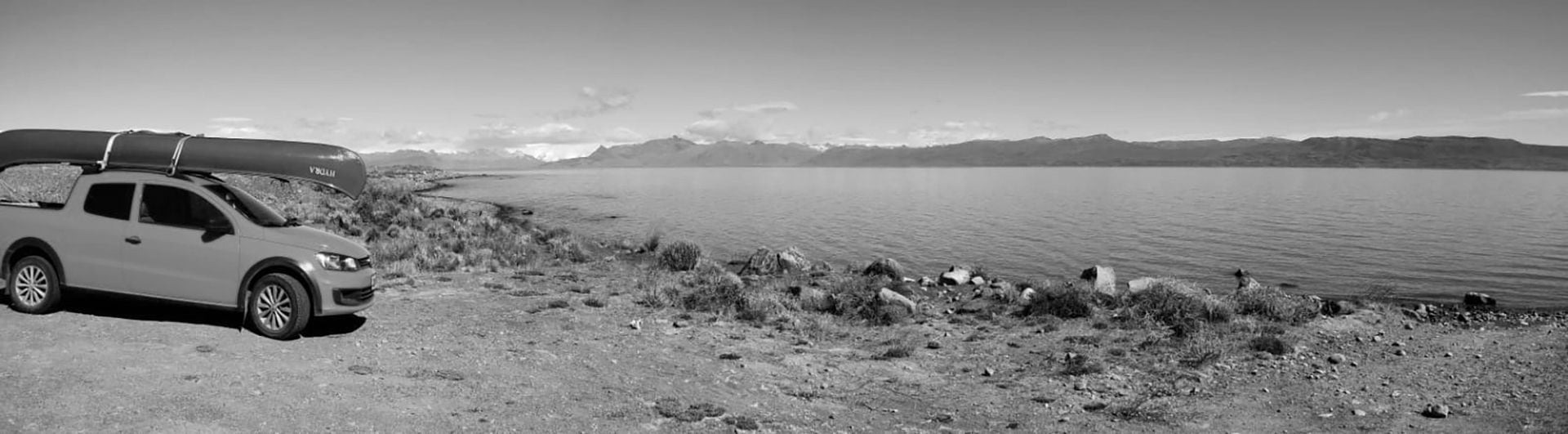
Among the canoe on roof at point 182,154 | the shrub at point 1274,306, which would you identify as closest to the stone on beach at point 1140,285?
the shrub at point 1274,306

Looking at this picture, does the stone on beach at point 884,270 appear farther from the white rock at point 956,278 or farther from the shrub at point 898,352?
the shrub at point 898,352

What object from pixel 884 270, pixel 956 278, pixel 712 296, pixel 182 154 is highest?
pixel 182 154

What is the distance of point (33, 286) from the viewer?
10.5m

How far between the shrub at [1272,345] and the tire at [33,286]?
59.4 feet

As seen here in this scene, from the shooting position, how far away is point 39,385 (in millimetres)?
7688

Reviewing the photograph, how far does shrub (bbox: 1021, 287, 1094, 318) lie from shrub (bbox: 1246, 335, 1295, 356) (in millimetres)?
3309

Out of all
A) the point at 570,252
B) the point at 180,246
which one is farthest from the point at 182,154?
the point at 570,252

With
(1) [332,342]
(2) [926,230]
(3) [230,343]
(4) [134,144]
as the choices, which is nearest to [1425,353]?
(1) [332,342]

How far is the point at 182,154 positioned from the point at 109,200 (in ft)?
3.47

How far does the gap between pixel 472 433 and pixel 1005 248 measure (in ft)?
103

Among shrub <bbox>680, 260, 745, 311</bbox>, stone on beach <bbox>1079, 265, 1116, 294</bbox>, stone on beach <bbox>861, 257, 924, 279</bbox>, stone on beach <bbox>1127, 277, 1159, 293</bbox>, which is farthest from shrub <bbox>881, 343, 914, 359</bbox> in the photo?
stone on beach <bbox>861, 257, 924, 279</bbox>

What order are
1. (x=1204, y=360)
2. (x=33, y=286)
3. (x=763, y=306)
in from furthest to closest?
(x=763, y=306)
(x=1204, y=360)
(x=33, y=286)

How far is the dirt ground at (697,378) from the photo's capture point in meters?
7.77

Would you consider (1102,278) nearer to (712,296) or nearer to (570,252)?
(712,296)
